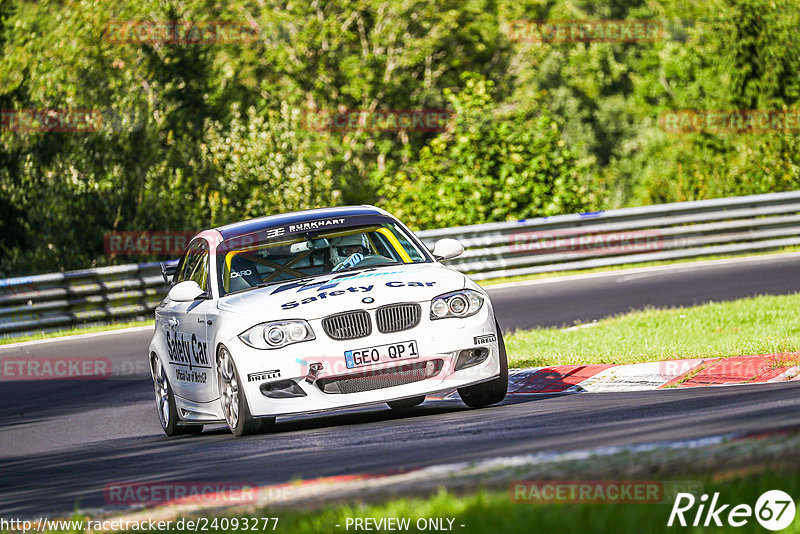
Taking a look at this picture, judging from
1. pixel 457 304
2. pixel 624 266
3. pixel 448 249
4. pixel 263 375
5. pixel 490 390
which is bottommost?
pixel 624 266

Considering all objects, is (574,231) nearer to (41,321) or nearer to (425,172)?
(425,172)

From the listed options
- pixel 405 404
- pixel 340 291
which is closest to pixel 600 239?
pixel 405 404

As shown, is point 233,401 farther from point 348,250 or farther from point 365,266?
point 348,250

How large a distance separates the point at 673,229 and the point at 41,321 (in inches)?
443

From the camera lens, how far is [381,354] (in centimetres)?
859

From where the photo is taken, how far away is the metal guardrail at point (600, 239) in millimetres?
20734

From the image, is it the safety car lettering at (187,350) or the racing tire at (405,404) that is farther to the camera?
the racing tire at (405,404)

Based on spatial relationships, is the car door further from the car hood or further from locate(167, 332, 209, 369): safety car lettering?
the car hood

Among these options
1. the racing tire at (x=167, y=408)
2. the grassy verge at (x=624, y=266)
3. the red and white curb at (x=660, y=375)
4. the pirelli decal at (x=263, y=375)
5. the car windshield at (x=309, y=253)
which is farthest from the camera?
the grassy verge at (x=624, y=266)

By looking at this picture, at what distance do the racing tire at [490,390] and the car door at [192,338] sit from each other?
1972mm

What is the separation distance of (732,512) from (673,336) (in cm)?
881

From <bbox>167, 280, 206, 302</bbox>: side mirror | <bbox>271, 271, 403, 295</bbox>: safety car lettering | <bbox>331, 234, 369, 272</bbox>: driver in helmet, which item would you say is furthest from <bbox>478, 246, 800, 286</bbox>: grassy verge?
<bbox>271, 271, 403, 295</bbox>: safety car lettering

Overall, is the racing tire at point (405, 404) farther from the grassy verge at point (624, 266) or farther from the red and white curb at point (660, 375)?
the grassy verge at point (624, 266)

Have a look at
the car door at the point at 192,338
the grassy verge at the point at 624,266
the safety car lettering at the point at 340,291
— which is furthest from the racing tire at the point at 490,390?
the grassy verge at the point at 624,266
